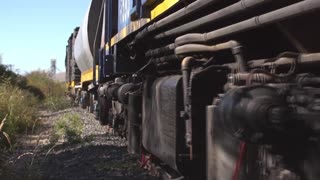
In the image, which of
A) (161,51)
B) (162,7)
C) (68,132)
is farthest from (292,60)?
(68,132)

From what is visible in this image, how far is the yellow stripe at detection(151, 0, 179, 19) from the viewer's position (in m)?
5.41

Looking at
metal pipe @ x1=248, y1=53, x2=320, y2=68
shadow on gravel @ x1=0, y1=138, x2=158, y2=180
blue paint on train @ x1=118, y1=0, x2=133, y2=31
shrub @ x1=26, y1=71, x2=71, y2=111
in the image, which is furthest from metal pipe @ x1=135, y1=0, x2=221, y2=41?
shrub @ x1=26, y1=71, x2=71, y2=111

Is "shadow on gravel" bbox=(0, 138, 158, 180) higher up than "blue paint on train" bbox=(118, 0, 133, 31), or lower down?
lower down

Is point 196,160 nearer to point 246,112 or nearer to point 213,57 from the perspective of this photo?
point 213,57

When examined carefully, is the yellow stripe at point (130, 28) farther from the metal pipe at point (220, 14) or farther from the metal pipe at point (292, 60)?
the metal pipe at point (292, 60)

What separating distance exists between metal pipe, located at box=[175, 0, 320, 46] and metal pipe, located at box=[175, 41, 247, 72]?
80 millimetres

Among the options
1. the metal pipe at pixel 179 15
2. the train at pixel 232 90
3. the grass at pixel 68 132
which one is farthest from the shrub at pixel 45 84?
the train at pixel 232 90

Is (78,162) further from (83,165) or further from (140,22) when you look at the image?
(140,22)

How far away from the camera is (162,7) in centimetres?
597

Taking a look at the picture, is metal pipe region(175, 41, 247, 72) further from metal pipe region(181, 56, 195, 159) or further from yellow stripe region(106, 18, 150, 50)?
yellow stripe region(106, 18, 150, 50)

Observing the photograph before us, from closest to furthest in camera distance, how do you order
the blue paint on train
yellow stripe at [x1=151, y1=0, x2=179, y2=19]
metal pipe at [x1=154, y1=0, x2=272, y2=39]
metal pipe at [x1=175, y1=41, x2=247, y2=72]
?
metal pipe at [x1=154, y1=0, x2=272, y2=39], metal pipe at [x1=175, y1=41, x2=247, y2=72], yellow stripe at [x1=151, y1=0, x2=179, y2=19], the blue paint on train

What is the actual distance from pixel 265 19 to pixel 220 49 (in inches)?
41.0

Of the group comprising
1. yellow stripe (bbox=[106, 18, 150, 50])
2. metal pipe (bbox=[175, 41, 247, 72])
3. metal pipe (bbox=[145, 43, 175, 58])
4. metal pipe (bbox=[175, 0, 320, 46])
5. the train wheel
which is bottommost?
the train wheel

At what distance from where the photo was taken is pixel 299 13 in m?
3.12
